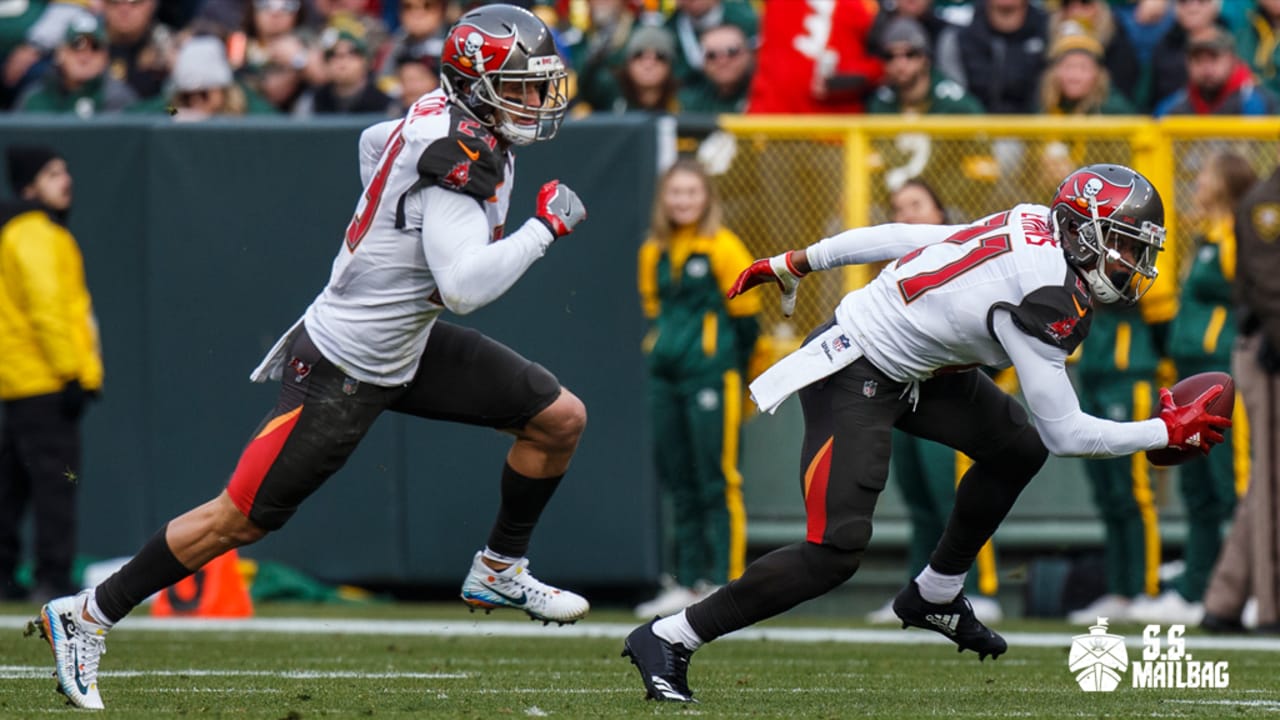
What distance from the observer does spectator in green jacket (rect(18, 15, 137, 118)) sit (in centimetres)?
1120

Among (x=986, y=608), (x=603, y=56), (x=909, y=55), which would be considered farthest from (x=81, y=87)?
(x=986, y=608)

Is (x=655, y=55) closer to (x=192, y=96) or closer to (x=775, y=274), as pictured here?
(x=192, y=96)

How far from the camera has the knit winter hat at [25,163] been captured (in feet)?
32.4

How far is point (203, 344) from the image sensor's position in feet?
34.1

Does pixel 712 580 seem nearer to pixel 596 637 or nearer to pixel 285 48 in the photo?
pixel 596 637

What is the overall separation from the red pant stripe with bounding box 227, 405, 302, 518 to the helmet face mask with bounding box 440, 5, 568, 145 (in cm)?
102

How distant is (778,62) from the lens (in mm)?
10555

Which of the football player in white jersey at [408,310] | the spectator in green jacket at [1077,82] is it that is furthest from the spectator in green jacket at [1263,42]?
the football player in white jersey at [408,310]

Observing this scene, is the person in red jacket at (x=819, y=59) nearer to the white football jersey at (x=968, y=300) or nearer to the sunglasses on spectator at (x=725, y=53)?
the sunglasses on spectator at (x=725, y=53)

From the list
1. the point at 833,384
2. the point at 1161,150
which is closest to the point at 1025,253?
the point at 833,384

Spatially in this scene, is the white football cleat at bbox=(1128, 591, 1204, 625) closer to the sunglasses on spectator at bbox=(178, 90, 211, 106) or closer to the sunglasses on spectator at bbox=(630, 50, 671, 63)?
the sunglasses on spectator at bbox=(630, 50, 671, 63)

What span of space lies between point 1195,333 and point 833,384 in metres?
3.95

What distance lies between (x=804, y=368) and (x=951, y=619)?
98cm

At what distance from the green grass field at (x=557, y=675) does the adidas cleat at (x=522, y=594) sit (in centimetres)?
22
